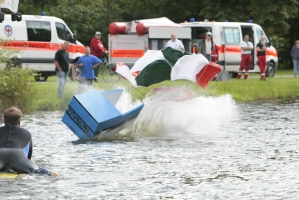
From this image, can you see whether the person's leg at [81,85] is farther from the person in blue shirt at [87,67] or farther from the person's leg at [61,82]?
the person's leg at [61,82]

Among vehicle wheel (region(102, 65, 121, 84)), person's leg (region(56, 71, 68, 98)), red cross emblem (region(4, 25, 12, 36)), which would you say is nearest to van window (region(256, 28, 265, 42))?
vehicle wheel (region(102, 65, 121, 84))

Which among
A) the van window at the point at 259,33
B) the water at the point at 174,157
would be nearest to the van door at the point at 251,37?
the van window at the point at 259,33

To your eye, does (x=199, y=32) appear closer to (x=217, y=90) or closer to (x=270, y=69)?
(x=270, y=69)

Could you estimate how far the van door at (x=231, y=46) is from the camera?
38.2m

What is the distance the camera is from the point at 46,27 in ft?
116

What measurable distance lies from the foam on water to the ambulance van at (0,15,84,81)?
14885 millimetres

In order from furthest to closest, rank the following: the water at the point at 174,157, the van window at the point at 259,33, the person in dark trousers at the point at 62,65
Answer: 1. the van window at the point at 259,33
2. the person in dark trousers at the point at 62,65
3. the water at the point at 174,157

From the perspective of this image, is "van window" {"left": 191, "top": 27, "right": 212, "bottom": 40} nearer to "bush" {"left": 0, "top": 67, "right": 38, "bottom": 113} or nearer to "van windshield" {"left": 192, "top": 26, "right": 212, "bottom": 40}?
"van windshield" {"left": 192, "top": 26, "right": 212, "bottom": 40}

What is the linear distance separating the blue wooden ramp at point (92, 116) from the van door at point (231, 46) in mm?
20192

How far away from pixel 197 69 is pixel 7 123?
6.99 m

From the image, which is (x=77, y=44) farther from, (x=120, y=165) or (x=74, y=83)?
(x=120, y=165)

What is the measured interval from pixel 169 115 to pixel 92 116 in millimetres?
2672

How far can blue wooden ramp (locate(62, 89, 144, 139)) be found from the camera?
57.8ft

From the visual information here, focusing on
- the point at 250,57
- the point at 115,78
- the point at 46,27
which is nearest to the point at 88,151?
the point at 115,78
